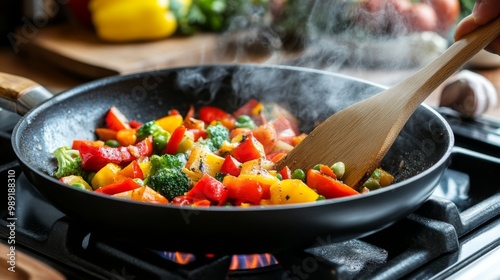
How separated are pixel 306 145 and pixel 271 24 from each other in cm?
170

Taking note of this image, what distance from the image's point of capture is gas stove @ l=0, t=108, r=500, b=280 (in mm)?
1370

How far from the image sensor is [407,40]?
305 centimetres

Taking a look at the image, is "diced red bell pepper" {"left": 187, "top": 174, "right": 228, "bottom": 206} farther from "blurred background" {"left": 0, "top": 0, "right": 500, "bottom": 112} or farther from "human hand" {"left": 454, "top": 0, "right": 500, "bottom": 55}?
"blurred background" {"left": 0, "top": 0, "right": 500, "bottom": 112}

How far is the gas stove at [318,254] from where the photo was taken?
1.37 m

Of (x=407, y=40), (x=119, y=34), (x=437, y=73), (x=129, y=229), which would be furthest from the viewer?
(x=119, y=34)

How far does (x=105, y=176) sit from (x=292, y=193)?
22.3 inches

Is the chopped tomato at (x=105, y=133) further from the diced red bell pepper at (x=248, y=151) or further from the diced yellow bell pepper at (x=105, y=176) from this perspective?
the diced red bell pepper at (x=248, y=151)

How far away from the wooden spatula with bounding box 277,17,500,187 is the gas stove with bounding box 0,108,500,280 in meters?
0.19

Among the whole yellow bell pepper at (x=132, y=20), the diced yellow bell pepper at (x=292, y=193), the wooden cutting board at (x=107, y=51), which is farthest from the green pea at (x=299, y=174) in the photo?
the whole yellow bell pepper at (x=132, y=20)

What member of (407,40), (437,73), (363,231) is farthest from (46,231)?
(407,40)

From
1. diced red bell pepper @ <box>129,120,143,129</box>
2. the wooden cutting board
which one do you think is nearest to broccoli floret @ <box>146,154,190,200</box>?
diced red bell pepper @ <box>129,120,143,129</box>

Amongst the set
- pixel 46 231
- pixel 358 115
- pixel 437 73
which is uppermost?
pixel 437 73

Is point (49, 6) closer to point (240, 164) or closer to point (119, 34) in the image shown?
point (119, 34)

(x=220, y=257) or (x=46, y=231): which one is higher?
(x=220, y=257)
